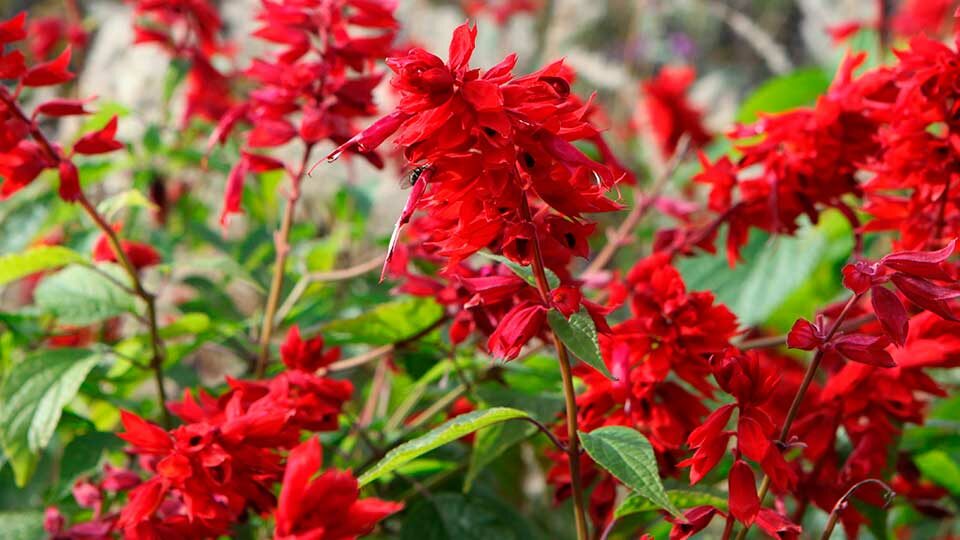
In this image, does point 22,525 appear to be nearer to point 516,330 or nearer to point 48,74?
point 48,74

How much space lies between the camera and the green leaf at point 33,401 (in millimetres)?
833

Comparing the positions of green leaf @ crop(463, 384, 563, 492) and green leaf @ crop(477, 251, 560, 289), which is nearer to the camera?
green leaf @ crop(477, 251, 560, 289)

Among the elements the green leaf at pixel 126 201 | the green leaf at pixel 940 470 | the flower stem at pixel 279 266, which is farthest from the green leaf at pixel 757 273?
the green leaf at pixel 126 201

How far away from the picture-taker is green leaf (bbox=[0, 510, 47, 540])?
0.88 meters

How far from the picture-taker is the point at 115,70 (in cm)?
223

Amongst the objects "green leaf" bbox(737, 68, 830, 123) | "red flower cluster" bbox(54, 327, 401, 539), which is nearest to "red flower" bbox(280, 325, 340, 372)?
"red flower cluster" bbox(54, 327, 401, 539)

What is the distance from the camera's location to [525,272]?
620 millimetres

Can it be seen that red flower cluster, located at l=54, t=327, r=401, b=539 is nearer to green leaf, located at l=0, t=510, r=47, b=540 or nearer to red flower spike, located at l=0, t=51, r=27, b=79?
green leaf, located at l=0, t=510, r=47, b=540

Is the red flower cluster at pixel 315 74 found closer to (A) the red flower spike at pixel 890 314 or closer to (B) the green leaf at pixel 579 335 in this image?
(B) the green leaf at pixel 579 335

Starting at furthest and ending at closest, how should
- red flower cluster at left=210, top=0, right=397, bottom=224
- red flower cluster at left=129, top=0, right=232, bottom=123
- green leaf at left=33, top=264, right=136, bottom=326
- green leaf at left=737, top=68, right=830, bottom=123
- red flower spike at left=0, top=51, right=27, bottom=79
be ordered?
green leaf at left=737, top=68, right=830, bottom=123 → red flower cluster at left=129, top=0, right=232, bottom=123 → green leaf at left=33, top=264, right=136, bottom=326 → red flower cluster at left=210, top=0, right=397, bottom=224 → red flower spike at left=0, top=51, right=27, bottom=79

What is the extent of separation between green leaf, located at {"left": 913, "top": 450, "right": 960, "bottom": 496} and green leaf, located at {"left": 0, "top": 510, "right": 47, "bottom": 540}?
82cm

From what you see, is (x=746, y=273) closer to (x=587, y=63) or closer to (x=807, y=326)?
(x=807, y=326)

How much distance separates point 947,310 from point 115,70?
1.99 m

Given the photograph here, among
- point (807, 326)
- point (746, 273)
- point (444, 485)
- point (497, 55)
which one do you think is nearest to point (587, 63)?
point (497, 55)
